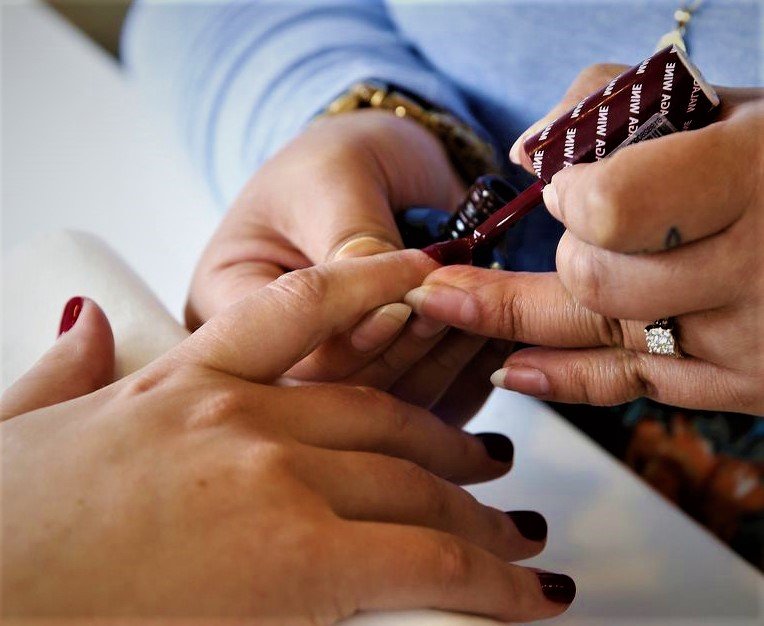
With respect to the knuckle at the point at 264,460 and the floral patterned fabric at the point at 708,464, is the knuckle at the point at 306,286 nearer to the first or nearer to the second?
the knuckle at the point at 264,460

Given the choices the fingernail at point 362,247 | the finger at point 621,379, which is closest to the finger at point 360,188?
the fingernail at point 362,247

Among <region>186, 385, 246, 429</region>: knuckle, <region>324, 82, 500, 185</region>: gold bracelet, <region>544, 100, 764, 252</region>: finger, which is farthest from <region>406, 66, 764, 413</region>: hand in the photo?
<region>324, 82, 500, 185</region>: gold bracelet

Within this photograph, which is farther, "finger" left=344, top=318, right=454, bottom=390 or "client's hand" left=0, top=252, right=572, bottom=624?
"finger" left=344, top=318, right=454, bottom=390

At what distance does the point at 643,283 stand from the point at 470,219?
0.12m

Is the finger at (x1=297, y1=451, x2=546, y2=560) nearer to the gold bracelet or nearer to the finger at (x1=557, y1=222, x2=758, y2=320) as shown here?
the finger at (x1=557, y1=222, x2=758, y2=320)

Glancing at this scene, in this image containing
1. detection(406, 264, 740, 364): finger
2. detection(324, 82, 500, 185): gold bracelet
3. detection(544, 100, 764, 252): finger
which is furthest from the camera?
detection(324, 82, 500, 185): gold bracelet

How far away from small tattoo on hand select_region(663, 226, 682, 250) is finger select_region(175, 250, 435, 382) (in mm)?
144

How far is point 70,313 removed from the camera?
17.1 inches

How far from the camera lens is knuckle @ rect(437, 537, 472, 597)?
0.31 metres

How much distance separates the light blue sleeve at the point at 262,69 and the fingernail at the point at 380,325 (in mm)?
272

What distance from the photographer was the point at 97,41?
1183 millimetres

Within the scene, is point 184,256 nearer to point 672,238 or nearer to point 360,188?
point 360,188

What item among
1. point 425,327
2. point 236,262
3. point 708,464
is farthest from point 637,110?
point 708,464

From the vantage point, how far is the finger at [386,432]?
1.18 ft
